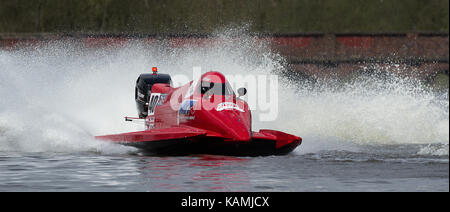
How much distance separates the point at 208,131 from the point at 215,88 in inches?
35.6

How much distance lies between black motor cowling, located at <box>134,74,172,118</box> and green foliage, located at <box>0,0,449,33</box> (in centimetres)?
3210

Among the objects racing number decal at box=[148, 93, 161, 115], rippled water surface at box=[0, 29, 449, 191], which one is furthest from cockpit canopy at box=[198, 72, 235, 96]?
racing number decal at box=[148, 93, 161, 115]

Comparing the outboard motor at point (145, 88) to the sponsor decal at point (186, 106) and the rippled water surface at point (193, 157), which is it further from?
the sponsor decal at point (186, 106)

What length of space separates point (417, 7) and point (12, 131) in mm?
41698

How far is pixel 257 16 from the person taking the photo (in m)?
50.7

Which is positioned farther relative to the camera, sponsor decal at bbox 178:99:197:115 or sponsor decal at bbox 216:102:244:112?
sponsor decal at bbox 178:99:197:115

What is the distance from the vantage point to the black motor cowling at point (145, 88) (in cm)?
1534

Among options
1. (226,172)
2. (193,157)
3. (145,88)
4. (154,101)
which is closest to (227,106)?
(193,157)

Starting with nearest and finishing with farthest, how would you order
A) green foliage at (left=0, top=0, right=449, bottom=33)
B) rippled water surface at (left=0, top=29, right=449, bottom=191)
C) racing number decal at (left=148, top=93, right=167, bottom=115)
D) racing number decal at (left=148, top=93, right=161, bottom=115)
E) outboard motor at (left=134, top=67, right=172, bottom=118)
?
1. rippled water surface at (left=0, top=29, right=449, bottom=191)
2. racing number decal at (left=148, top=93, right=167, bottom=115)
3. racing number decal at (left=148, top=93, right=161, bottom=115)
4. outboard motor at (left=134, top=67, right=172, bottom=118)
5. green foliage at (left=0, top=0, right=449, bottom=33)

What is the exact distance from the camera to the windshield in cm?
1312

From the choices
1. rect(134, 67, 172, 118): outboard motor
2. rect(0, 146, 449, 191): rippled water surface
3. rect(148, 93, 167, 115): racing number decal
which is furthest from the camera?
rect(134, 67, 172, 118): outboard motor

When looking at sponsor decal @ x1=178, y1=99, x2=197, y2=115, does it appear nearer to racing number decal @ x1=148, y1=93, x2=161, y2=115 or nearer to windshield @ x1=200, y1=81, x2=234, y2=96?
windshield @ x1=200, y1=81, x2=234, y2=96

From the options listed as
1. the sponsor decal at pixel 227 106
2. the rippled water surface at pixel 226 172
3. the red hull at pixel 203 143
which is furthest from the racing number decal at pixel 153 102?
the sponsor decal at pixel 227 106

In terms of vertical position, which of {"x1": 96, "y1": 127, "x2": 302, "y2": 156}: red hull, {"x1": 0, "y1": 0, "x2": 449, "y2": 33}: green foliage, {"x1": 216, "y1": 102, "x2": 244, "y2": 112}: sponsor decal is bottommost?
{"x1": 96, "y1": 127, "x2": 302, "y2": 156}: red hull
